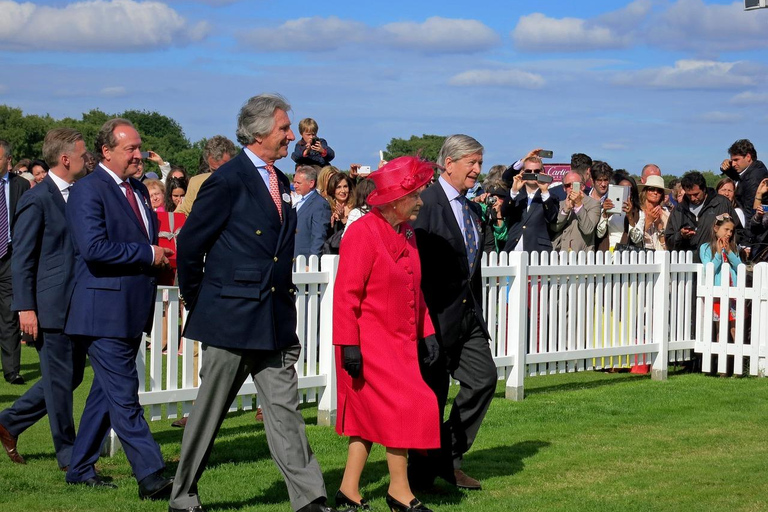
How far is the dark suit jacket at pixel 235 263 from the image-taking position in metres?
5.83

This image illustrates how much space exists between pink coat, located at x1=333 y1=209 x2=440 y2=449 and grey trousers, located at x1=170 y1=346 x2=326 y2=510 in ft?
1.18

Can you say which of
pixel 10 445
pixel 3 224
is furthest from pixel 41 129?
pixel 10 445

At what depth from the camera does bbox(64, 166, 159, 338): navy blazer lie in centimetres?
646

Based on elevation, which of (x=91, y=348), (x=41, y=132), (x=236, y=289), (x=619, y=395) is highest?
(x=41, y=132)

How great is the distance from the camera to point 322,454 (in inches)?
323

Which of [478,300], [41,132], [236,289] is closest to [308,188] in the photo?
[478,300]

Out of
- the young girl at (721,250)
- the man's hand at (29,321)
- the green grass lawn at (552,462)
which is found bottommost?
the green grass lawn at (552,462)

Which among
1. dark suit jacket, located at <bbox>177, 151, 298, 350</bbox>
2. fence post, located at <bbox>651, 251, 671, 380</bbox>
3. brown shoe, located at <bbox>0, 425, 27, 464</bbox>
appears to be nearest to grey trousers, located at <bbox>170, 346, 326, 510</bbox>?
dark suit jacket, located at <bbox>177, 151, 298, 350</bbox>

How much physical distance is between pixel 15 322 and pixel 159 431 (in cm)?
374

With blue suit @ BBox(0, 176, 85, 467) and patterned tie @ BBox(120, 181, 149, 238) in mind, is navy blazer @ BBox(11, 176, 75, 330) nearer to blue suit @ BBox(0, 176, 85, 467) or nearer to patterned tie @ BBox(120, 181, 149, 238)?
blue suit @ BBox(0, 176, 85, 467)

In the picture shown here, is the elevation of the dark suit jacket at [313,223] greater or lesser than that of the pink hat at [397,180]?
lesser

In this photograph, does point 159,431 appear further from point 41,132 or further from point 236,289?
point 41,132

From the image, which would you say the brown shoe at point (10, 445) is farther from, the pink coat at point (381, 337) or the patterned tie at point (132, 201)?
the pink coat at point (381, 337)

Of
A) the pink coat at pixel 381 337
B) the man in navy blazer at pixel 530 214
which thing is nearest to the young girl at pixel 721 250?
the man in navy blazer at pixel 530 214
